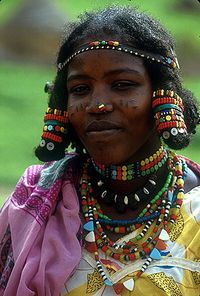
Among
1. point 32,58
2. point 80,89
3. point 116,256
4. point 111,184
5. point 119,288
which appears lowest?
point 119,288

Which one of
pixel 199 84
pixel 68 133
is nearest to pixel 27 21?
pixel 199 84

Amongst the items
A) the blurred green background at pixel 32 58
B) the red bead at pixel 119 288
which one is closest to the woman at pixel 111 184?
the red bead at pixel 119 288

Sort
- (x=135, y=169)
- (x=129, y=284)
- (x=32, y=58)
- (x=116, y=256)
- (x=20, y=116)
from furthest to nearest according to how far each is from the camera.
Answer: (x=32, y=58) < (x=20, y=116) < (x=135, y=169) < (x=116, y=256) < (x=129, y=284)

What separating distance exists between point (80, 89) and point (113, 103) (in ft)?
0.56

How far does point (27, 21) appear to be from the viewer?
5.65 metres

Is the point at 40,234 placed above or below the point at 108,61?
below

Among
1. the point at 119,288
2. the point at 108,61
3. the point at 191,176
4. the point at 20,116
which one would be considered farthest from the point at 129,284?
the point at 20,116

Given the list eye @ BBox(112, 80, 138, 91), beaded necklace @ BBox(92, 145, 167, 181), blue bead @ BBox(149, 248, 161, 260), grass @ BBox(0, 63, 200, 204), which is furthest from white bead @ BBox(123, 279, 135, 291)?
grass @ BBox(0, 63, 200, 204)

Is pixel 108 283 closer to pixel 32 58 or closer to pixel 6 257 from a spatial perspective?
pixel 6 257

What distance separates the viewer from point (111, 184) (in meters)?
2.40

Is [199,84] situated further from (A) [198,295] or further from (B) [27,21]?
(A) [198,295]

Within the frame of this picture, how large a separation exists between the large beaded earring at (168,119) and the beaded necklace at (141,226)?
6.5 inches

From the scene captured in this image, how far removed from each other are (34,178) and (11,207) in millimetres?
152

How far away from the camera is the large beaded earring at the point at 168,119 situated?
2.22 meters
